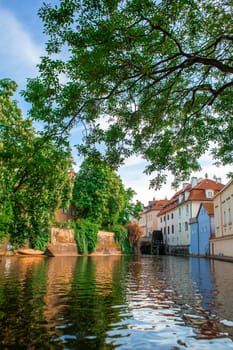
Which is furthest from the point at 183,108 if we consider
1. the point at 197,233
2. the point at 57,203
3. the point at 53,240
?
the point at 197,233

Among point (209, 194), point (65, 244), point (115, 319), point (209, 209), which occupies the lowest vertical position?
point (115, 319)

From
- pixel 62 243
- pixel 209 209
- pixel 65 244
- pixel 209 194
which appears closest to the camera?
pixel 209 209

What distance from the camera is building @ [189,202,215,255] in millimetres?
42281

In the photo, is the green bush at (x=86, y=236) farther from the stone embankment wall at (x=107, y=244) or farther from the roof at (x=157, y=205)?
the roof at (x=157, y=205)

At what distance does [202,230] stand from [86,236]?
15390 mm

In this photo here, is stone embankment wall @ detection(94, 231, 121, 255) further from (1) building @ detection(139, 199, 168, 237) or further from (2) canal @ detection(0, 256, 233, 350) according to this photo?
(2) canal @ detection(0, 256, 233, 350)

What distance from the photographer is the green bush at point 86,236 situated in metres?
46.5

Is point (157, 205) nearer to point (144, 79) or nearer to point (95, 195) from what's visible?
point (95, 195)

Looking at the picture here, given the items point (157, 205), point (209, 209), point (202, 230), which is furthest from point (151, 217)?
point (209, 209)

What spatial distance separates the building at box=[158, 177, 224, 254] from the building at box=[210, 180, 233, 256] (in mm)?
13700

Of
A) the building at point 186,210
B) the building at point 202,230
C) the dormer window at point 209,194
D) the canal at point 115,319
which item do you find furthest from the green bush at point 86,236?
the canal at point 115,319

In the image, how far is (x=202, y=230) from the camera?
45344 millimetres

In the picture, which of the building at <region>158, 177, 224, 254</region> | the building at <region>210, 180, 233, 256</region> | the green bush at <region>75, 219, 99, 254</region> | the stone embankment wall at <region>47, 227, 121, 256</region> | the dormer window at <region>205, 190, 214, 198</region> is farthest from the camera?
the dormer window at <region>205, 190, 214, 198</region>

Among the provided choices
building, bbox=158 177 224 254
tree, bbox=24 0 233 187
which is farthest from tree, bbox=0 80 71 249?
building, bbox=158 177 224 254
